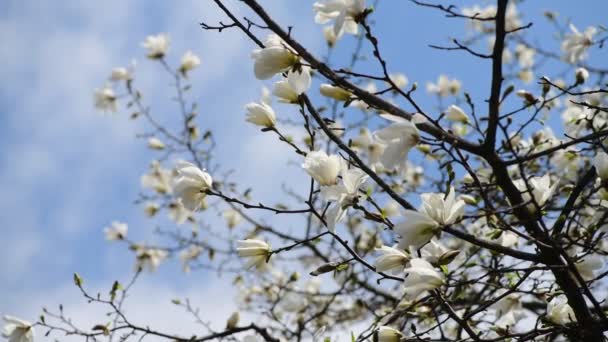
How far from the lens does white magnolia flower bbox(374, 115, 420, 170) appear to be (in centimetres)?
138

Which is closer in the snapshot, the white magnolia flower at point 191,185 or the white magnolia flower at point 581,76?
the white magnolia flower at point 191,185

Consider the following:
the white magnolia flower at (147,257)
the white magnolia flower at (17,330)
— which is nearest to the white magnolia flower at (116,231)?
the white magnolia flower at (147,257)

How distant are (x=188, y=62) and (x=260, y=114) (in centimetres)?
283

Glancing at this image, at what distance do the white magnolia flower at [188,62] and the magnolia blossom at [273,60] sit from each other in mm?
2953

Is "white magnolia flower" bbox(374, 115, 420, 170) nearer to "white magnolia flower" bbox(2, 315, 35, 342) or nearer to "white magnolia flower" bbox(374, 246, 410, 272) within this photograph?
"white magnolia flower" bbox(374, 246, 410, 272)

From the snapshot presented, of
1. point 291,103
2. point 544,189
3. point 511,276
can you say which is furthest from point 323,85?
point 511,276

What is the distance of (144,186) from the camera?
191 inches

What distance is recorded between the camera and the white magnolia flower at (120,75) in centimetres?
452

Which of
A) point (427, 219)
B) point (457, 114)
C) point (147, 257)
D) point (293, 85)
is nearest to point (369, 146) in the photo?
point (457, 114)

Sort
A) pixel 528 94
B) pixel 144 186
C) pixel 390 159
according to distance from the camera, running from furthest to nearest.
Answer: pixel 144 186 → pixel 528 94 → pixel 390 159

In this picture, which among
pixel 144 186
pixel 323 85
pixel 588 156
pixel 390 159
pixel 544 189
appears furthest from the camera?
pixel 144 186

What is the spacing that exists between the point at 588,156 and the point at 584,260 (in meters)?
1.50

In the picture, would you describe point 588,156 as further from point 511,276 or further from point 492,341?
point 492,341

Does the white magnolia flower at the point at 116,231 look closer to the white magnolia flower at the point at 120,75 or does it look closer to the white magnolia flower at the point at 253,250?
the white magnolia flower at the point at 120,75
